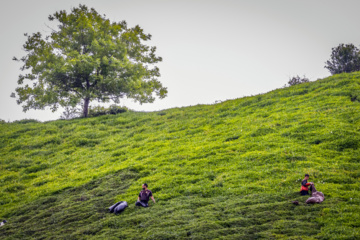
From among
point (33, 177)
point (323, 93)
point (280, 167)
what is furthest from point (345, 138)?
point (33, 177)

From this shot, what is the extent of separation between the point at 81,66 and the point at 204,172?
32113 millimetres

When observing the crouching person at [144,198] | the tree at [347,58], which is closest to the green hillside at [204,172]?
the crouching person at [144,198]

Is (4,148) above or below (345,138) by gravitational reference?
above

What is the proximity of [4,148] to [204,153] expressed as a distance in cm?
2542

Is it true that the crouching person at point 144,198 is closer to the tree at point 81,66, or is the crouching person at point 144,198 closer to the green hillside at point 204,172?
the green hillside at point 204,172

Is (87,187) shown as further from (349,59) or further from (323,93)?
(349,59)

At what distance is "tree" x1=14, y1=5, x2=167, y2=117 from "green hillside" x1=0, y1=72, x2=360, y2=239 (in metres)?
9.91

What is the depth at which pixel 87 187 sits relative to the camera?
22.4 m

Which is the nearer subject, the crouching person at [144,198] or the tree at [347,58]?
the crouching person at [144,198]

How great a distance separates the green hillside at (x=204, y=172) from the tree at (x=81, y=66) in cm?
991

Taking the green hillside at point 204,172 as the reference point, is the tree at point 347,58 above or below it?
above

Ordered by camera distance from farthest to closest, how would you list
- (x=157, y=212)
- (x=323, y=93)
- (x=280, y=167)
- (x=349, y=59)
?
(x=349, y=59) < (x=323, y=93) < (x=280, y=167) < (x=157, y=212)

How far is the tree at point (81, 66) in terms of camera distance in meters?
47.0

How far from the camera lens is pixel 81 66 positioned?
45.8 metres
